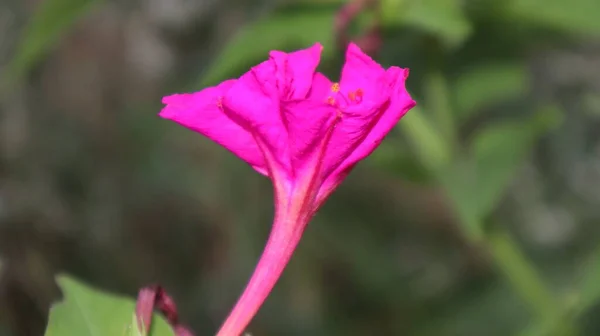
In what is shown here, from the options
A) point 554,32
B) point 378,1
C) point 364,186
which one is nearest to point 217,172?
point 364,186

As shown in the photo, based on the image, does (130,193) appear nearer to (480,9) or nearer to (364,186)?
(364,186)

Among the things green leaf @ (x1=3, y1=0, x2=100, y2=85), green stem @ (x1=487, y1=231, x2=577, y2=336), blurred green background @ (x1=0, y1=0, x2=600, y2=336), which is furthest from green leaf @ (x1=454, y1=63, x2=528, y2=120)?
green leaf @ (x1=3, y1=0, x2=100, y2=85)

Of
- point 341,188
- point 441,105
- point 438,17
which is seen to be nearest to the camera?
point 438,17

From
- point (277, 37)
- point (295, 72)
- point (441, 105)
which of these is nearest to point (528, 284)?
point (441, 105)

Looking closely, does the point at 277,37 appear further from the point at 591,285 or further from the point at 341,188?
the point at 341,188

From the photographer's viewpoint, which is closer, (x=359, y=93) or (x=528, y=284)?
(x=359, y=93)

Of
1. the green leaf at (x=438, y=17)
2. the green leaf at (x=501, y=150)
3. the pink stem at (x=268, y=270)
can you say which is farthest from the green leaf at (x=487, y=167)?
the pink stem at (x=268, y=270)
